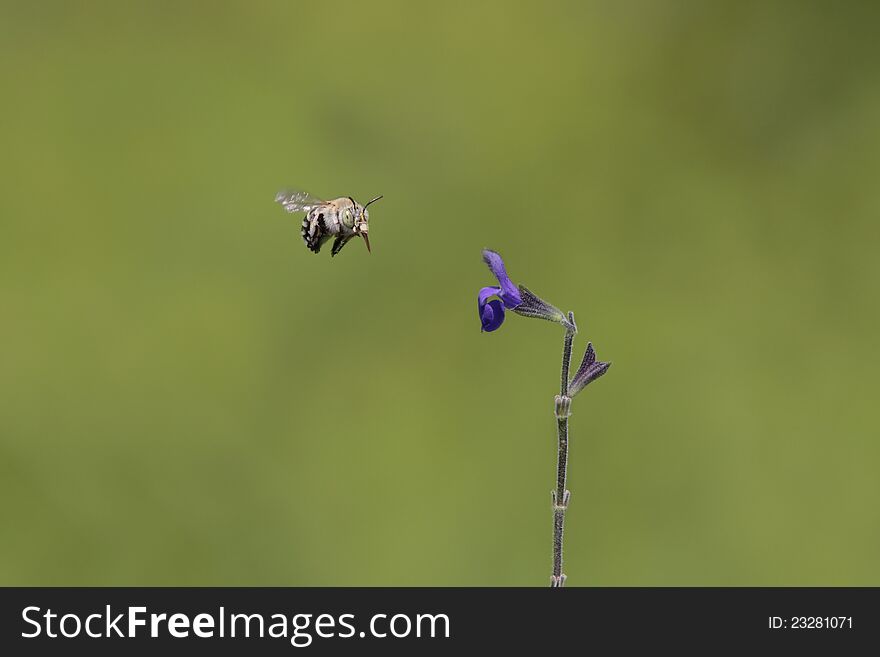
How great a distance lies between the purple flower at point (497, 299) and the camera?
875mm

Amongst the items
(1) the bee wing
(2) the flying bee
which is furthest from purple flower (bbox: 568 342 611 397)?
(1) the bee wing

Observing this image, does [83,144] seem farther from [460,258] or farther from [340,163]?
[460,258]

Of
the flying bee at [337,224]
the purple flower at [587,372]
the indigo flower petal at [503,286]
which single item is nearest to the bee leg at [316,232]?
the flying bee at [337,224]

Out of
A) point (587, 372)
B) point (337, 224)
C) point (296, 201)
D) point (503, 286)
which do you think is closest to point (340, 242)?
point (337, 224)

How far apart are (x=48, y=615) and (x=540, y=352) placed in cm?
135

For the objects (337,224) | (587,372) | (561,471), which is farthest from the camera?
(337,224)

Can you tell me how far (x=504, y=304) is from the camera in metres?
0.90

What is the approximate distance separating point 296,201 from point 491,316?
54 centimetres

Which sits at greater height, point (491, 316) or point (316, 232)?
point (316, 232)

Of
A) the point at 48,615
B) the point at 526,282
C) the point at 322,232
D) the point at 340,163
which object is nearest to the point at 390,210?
the point at 340,163

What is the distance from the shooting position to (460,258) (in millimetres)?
2375

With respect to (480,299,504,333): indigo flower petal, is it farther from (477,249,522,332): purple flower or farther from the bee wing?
the bee wing

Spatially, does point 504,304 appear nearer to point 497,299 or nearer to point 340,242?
point 497,299

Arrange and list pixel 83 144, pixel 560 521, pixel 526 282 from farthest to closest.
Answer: pixel 83 144
pixel 526 282
pixel 560 521
